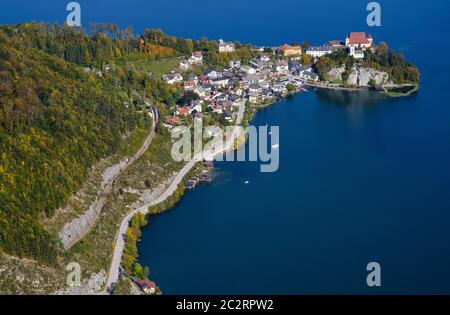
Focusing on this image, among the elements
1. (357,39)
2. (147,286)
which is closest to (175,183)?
(147,286)

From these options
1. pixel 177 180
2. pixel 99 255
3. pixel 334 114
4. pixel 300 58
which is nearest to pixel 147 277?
pixel 99 255

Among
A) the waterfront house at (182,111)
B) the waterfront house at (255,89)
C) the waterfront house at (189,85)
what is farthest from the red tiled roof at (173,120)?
the waterfront house at (255,89)

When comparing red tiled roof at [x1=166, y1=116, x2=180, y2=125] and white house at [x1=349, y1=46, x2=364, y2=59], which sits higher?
white house at [x1=349, y1=46, x2=364, y2=59]

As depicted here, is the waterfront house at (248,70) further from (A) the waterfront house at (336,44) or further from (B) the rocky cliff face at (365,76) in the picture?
(A) the waterfront house at (336,44)

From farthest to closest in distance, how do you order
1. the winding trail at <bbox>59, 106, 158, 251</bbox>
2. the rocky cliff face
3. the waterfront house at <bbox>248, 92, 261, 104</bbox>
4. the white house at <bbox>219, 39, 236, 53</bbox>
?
the white house at <bbox>219, 39, 236, 53</bbox> < the rocky cliff face < the waterfront house at <bbox>248, 92, 261, 104</bbox> < the winding trail at <bbox>59, 106, 158, 251</bbox>

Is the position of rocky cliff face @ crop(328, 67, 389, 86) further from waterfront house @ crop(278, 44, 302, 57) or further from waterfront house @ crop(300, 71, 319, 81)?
waterfront house @ crop(278, 44, 302, 57)

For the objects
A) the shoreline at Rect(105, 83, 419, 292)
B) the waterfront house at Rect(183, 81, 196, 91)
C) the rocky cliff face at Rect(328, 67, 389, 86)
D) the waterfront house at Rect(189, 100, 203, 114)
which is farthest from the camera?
the rocky cliff face at Rect(328, 67, 389, 86)

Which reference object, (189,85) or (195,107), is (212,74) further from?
(195,107)

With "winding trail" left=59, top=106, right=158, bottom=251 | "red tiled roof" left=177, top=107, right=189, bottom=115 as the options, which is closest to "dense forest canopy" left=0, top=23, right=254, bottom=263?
"winding trail" left=59, top=106, right=158, bottom=251
